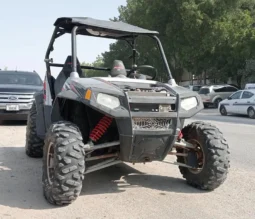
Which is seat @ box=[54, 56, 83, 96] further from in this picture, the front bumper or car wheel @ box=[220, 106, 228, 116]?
car wheel @ box=[220, 106, 228, 116]

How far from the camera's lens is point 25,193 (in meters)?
5.09

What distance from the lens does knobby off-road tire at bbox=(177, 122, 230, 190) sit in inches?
199

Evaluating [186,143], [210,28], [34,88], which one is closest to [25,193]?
[186,143]

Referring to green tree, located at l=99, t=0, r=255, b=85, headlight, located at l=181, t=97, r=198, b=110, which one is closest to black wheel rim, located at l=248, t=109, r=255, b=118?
green tree, located at l=99, t=0, r=255, b=85

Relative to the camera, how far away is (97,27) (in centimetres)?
574

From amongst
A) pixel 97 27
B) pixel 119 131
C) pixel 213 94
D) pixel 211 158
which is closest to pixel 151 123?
pixel 119 131

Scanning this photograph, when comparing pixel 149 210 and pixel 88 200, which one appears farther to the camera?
pixel 88 200

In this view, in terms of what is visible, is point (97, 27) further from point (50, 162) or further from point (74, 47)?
point (50, 162)

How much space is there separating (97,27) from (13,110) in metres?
7.40

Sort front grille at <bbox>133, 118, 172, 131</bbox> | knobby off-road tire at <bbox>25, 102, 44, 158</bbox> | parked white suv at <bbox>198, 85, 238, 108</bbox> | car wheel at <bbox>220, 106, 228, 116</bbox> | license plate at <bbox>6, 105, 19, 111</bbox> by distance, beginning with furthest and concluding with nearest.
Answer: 1. parked white suv at <bbox>198, 85, 238, 108</bbox>
2. car wheel at <bbox>220, 106, 228, 116</bbox>
3. license plate at <bbox>6, 105, 19, 111</bbox>
4. knobby off-road tire at <bbox>25, 102, 44, 158</bbox>
5. front grille at <bbox>133, 118, 172, 131</bbox>

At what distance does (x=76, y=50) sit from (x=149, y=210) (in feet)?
7.48

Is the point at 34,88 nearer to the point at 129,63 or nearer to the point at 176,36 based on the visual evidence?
the point at 129,63

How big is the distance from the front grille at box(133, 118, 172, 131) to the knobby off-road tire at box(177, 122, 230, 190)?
0.70 meters

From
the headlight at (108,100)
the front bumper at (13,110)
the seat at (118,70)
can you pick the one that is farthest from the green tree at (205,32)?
the headlight at (108,100)
